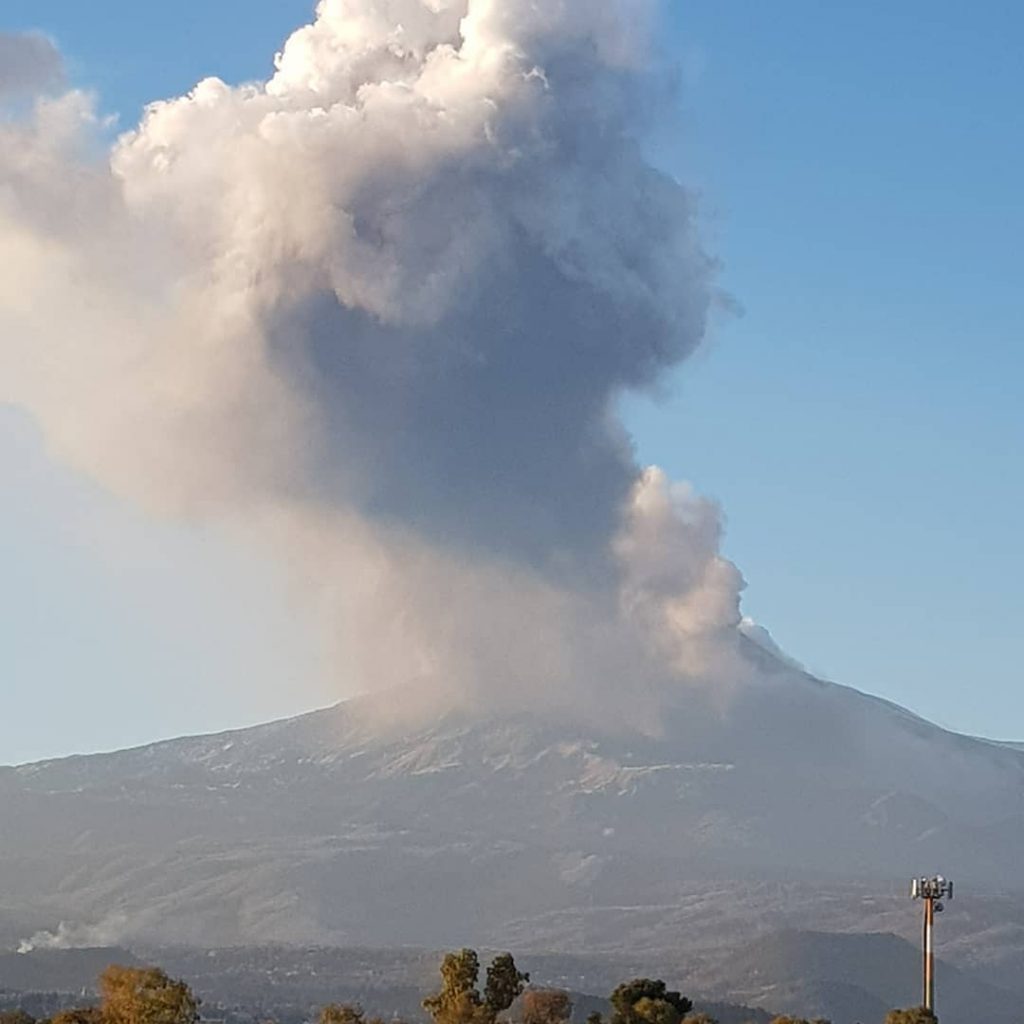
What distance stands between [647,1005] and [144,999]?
21.2 m

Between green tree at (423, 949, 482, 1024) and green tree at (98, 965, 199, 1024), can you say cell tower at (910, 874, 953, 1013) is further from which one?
green tree at (98, 965, 199, 1024)

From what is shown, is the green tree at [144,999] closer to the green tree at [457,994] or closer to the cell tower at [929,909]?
the green tree at [457,994]

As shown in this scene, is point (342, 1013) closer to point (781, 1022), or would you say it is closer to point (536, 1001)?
point (536, 1001)

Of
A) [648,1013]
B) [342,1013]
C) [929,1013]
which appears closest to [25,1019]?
[342,1013]

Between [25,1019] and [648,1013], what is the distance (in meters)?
28.7

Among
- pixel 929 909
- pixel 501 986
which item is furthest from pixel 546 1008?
pixel 929 909

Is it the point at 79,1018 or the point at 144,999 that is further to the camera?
the point at 79,1018

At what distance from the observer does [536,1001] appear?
90.8 m

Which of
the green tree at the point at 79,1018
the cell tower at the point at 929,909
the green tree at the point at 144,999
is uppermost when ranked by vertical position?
the cell tower at the point at 929,909

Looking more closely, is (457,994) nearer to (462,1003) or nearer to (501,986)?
(462,1003)

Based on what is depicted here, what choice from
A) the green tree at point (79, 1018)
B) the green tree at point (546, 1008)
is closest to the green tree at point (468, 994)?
the green tree at point (546, 1008)

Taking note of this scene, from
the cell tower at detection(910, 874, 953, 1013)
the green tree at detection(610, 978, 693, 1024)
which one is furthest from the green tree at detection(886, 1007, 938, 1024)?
the green tree at detection(610, 978, 693, 1024)

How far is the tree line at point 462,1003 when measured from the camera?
72875 millimetres

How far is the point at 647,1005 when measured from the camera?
8406 cm
